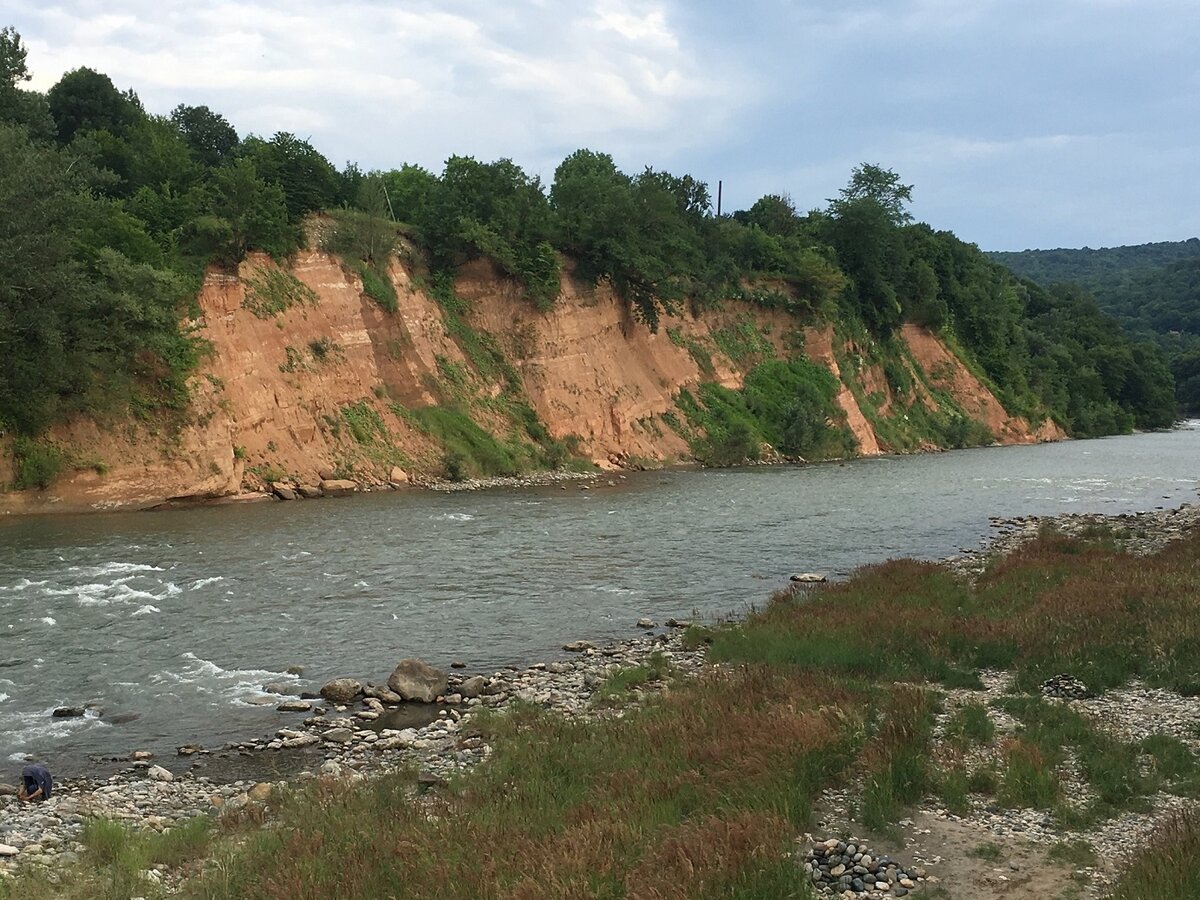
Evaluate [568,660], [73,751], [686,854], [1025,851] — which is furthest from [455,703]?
[1025,851]

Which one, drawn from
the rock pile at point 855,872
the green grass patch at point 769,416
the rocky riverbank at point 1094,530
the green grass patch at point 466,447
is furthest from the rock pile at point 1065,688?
the green grass patch at point 769,416

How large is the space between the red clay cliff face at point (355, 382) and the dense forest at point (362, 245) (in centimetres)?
122

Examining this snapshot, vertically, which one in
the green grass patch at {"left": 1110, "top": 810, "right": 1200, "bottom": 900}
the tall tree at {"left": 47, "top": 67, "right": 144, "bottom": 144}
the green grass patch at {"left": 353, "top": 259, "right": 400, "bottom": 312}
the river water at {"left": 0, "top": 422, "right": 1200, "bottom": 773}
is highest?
the tall tree at {"left": 47, "top": 67, "right": 144, "bottom": 144}

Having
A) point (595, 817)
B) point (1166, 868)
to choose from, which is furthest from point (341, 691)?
point (1166, 868)

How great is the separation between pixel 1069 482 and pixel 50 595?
4660 centimetres

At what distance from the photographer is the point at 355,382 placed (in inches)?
1841

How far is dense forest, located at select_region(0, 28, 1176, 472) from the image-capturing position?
32969mm

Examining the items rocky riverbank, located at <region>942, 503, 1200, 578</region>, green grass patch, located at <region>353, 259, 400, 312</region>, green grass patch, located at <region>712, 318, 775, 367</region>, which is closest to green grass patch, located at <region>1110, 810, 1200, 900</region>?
rocky riverbank, located at <region>942, 503, 1200, 578</region>

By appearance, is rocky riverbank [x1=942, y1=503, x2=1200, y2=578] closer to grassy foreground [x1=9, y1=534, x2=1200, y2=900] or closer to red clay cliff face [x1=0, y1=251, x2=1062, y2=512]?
grassy foreground [x1=9, y1=534, x2=1200, y2=900]

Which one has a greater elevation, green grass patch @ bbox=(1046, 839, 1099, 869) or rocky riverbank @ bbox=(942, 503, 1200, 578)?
green grass patch @ bbox=(1046, 839, 1099, 869)

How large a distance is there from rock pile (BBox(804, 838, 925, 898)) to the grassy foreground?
0.92 feet

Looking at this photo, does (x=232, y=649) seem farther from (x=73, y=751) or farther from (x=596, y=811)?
(x=596, y=811)

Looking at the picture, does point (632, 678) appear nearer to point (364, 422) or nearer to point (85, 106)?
point (364, 422)

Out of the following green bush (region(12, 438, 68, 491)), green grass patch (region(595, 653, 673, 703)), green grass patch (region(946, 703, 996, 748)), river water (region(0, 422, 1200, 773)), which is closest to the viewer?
green grass patch (region(946, 703, 996, 748))
